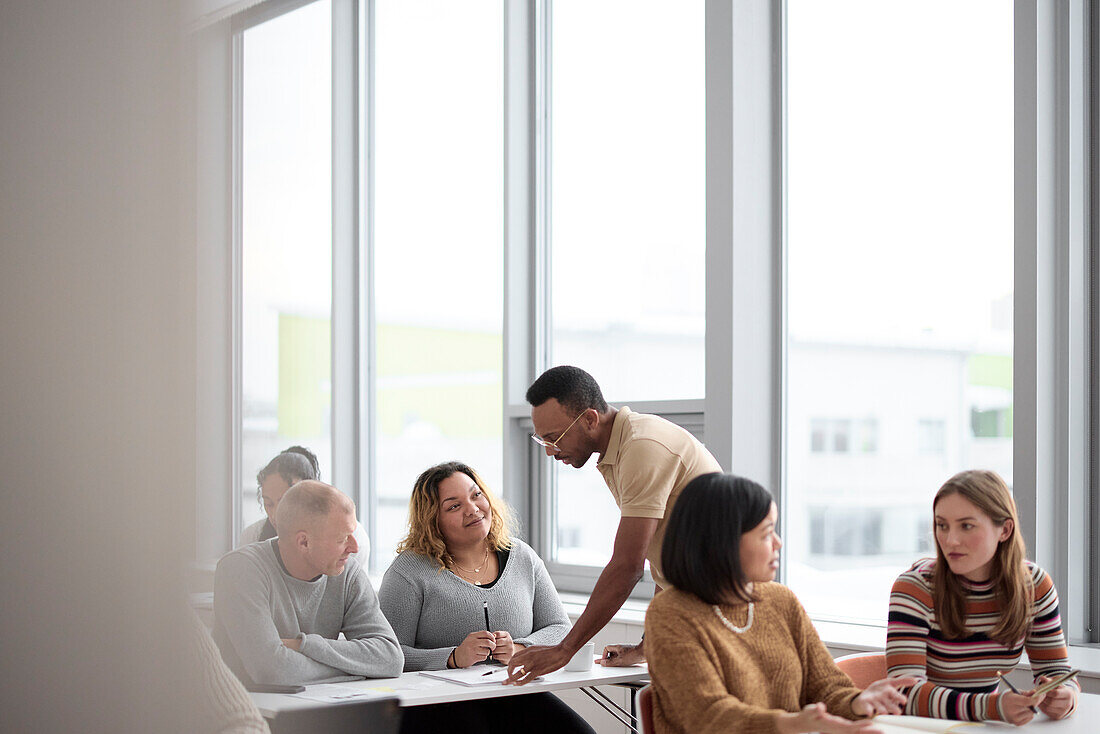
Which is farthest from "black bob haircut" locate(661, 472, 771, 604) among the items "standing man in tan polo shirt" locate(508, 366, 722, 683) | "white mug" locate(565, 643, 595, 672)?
"white mug" locate(565, 643, 595, 672)

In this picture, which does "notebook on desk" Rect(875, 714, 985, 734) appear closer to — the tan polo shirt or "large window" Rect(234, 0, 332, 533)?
the tan polo shirt

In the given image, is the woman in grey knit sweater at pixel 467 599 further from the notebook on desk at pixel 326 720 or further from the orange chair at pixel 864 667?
the notebook on desk at pixel 326 720

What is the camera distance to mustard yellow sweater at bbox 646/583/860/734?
168 cm

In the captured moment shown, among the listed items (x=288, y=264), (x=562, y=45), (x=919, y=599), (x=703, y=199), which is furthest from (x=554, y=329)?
(x=288, y=264)

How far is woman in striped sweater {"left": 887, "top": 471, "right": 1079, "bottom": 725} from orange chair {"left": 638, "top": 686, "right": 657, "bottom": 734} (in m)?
0.55

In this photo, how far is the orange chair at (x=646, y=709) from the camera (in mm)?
1859

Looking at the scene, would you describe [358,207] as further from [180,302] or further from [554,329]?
[180,302]

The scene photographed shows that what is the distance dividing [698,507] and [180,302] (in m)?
1.54

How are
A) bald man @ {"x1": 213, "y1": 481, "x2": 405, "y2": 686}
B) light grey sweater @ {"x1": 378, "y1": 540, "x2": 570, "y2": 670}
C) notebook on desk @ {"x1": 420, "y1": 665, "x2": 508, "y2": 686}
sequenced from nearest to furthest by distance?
1. bald man @ {"x1": 213, "y1": 481, "x2": 405, "y2": 686}
2. notebook on desk @ {"x1": 420, "y1": 665, "x2": 508, "y2": 686}
3. light grey sweater @ {"x1": 378, "y1": 540, "x2": 570, "y2": 670}

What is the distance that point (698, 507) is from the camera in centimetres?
178

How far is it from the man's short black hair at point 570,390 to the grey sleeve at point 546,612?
53 centimetres

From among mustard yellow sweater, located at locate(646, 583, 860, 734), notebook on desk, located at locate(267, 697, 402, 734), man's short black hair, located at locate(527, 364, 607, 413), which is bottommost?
mustard yellow sweater, located at locate(646, 583, 860, 734)

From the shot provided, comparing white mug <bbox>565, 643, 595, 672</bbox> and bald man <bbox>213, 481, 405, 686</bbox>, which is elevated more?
bald man <bbox>213, 481, 405, 686</bbox>

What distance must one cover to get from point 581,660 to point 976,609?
3.21 feet
